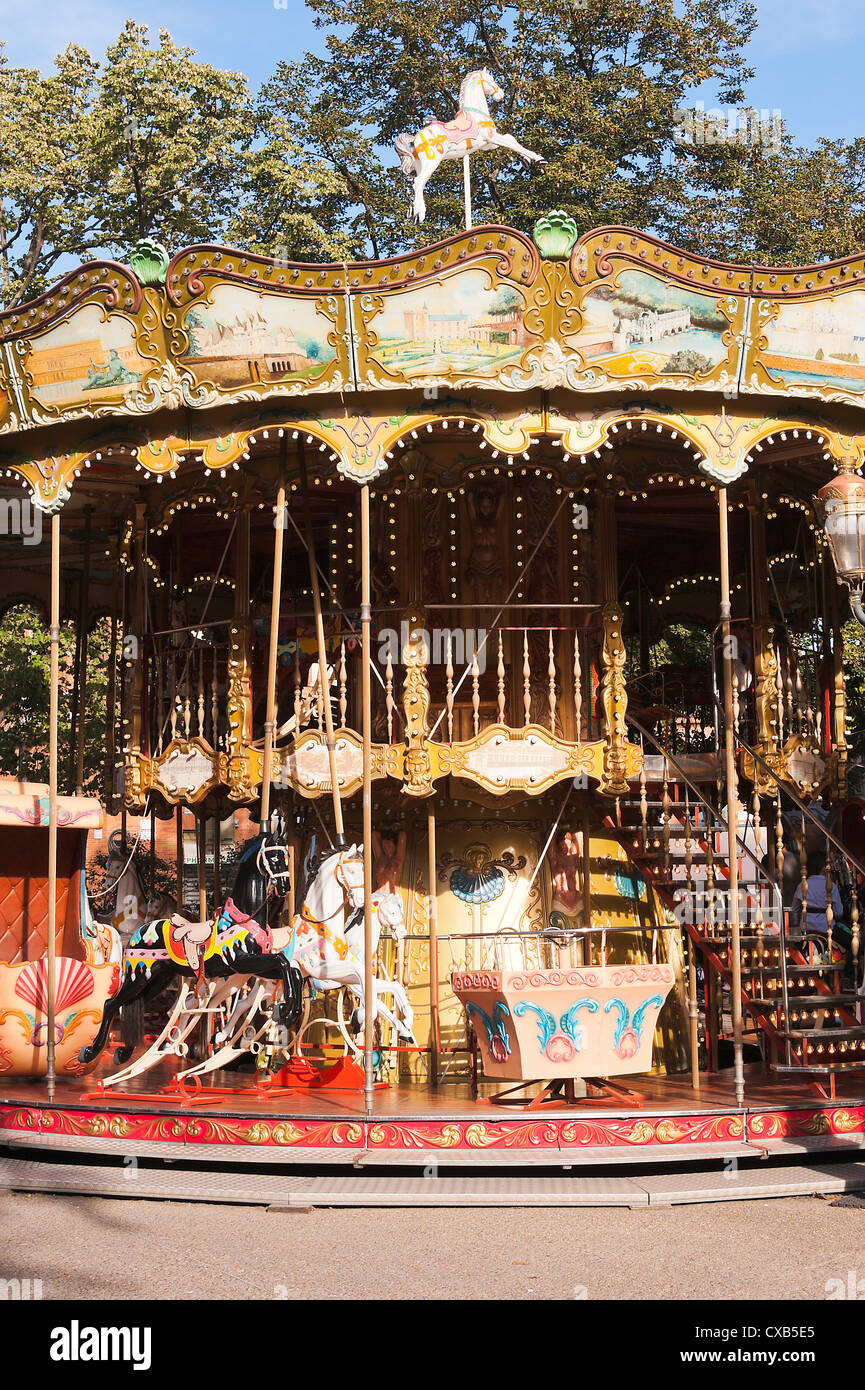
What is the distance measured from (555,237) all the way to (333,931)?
5698mm

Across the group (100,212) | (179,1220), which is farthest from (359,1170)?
(100,212)

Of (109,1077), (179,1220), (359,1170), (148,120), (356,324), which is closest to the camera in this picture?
(179,1220)

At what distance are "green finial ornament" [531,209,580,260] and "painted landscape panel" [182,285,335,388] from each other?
5.70ft

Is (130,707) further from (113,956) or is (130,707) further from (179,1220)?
(179,1220)

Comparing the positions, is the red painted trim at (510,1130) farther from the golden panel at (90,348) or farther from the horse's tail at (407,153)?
the horse's tail at (407,153)

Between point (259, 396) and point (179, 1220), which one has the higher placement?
point (259, 396)

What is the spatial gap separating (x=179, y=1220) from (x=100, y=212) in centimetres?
2214

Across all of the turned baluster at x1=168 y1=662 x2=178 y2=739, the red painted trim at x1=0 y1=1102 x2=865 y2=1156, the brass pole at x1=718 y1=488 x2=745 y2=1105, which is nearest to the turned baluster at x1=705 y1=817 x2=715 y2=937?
the brass pole at x1=718 y1=488 x2=745 y2=1105

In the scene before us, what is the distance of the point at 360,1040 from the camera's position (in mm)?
12844

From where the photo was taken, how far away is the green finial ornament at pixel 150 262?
11820mm

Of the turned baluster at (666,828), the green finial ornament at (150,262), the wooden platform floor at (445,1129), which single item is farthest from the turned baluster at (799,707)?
the green finial ornament at (150,262)

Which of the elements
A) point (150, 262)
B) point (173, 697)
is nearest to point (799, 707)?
point (173, 697)

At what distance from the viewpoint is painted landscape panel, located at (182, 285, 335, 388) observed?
11.7 meters

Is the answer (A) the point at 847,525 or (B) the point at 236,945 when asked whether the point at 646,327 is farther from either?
(B) the point at 236,945
